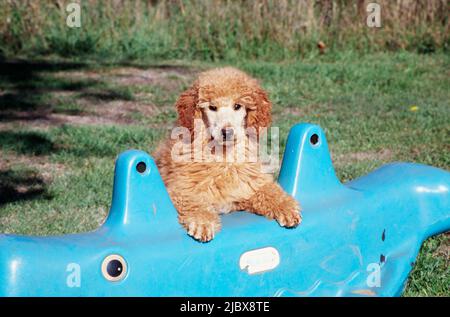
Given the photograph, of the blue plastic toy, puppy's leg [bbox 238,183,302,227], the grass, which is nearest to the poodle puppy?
puppy's leg [bbox 238,183,302,227]

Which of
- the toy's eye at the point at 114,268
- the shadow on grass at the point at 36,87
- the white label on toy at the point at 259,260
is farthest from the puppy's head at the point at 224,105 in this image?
the shadow on grass at the point at 36,87

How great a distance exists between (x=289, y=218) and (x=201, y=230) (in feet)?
1.41

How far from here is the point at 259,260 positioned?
3305 millimetres

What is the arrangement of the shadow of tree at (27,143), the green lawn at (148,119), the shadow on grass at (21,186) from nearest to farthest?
1. the green lawn at (148,119)
2. the shadow on grass at (21,186)
3. the shadow of tree at (27,143)

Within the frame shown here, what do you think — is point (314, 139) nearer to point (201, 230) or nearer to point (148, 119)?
point (201, 230)

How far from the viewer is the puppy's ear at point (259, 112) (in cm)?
359

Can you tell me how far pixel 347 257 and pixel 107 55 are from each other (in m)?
6.94

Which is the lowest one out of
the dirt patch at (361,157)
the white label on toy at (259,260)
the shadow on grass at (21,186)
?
the shadow on grass at (21,186)

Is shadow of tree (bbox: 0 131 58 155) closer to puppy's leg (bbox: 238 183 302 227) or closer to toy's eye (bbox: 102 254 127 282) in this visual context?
puppy's leg (bbox: 238 183 302 227)

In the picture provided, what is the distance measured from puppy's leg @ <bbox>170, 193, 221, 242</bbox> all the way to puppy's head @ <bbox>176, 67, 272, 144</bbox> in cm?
30

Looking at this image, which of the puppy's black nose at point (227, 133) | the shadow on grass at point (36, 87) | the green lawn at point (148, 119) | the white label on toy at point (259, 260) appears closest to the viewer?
the white label on toy at point (259, 260)

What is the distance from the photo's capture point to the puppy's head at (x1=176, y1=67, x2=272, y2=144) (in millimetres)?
3441

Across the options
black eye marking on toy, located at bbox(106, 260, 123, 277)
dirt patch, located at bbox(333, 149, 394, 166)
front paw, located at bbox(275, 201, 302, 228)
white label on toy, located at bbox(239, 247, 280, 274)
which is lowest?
dirt patch, located at bbox(333, 149, 394, 166)

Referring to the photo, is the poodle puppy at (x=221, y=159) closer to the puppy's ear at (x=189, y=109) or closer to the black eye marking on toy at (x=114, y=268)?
the puppy's ear at (x=189, y=109)
